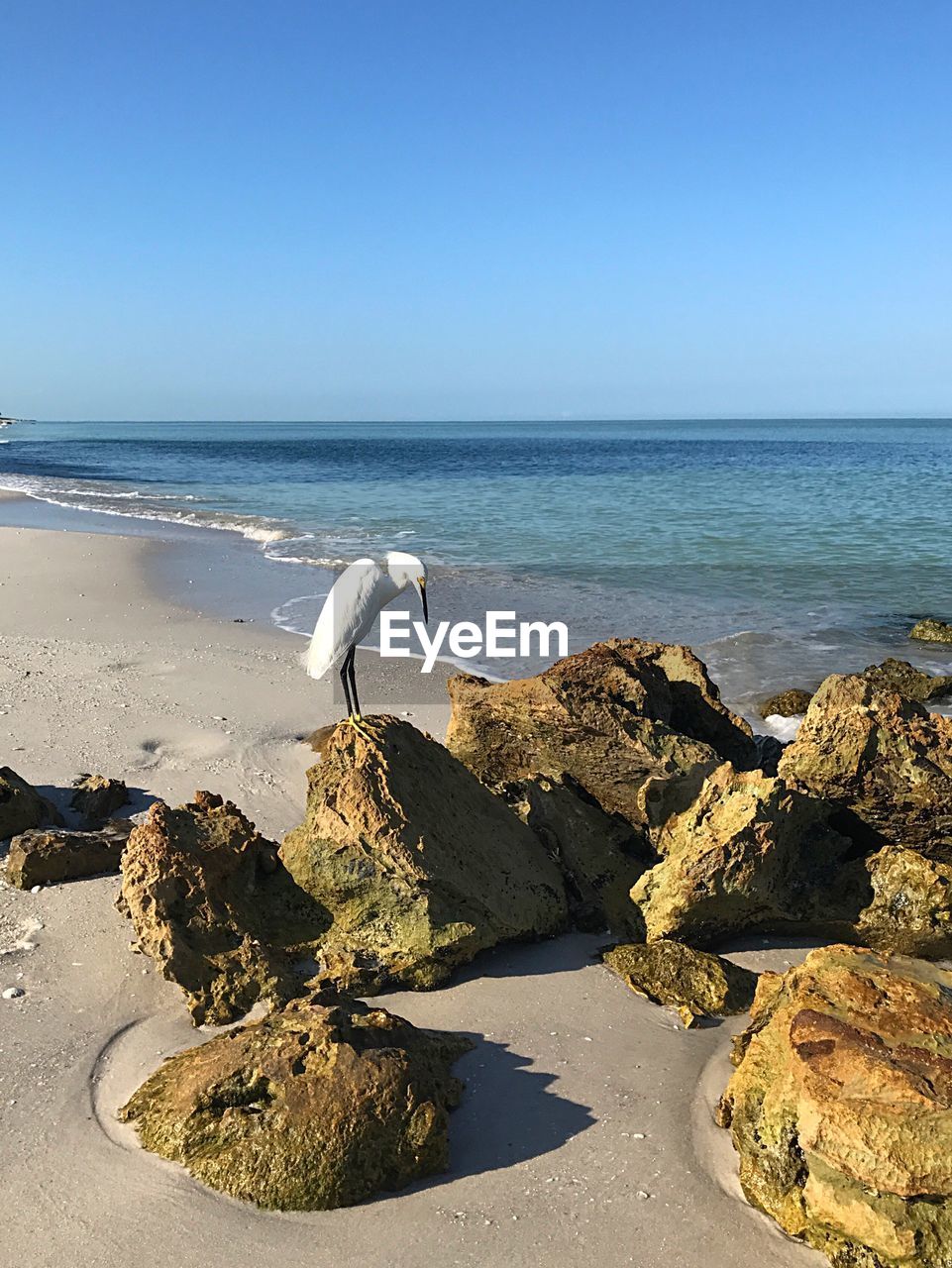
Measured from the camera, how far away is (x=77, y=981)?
14.1 feet

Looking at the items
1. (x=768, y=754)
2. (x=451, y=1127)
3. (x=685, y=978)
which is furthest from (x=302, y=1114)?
(x=768, y=754)

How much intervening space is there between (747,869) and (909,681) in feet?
17.8

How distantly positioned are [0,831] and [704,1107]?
4.17 metres

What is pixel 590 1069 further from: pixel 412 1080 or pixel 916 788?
pixel 916 788

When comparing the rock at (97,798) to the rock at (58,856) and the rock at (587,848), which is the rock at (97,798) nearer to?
the rock at (58,856)

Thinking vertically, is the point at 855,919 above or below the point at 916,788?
below

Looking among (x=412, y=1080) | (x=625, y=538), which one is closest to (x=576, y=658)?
(x=412, y=1080)

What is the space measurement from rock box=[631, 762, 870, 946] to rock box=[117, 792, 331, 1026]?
5.50ft

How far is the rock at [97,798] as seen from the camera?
5.82 metres

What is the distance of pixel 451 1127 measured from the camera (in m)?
3.41

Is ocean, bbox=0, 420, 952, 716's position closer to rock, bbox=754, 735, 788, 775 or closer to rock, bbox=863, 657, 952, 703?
rock, bbox=863, 657, 952, 703

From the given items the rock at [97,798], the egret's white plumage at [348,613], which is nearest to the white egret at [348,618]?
the egret's white plumage at [348,613]

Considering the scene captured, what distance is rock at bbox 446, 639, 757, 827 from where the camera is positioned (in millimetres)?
5230

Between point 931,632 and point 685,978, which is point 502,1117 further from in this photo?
point 931,632
